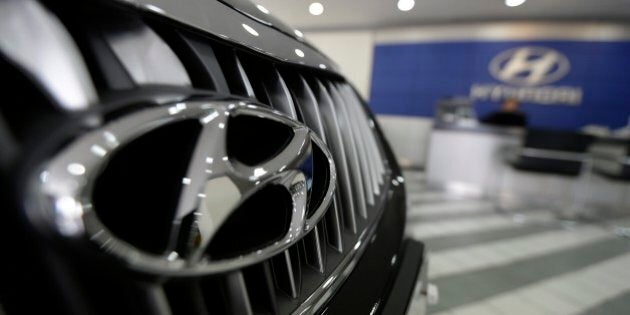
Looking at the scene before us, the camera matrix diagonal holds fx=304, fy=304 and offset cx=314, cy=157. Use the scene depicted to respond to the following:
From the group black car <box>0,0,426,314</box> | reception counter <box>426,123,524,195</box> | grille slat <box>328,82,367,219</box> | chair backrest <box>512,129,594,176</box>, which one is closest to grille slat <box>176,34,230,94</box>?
black car <box>0,0,426,314</box>

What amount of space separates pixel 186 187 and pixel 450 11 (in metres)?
5.73

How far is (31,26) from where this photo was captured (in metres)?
0.19

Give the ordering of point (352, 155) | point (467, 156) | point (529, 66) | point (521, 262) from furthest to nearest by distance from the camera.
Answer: point (529, 66), point (467, 156), point (521, 262), point (352, 155)

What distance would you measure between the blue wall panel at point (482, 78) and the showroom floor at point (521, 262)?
2.98 metres

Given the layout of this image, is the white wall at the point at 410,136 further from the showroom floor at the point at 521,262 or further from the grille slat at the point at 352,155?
the grille slat at the point at 352,155

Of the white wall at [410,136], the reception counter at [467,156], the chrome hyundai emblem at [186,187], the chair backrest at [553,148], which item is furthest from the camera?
the white wall at [410,136]

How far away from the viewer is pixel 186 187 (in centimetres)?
22

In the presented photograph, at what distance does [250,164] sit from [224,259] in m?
0.08

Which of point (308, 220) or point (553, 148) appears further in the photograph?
point (553, 148)

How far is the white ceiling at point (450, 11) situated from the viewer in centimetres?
432

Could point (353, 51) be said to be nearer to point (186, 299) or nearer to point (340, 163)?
point (340, 163)

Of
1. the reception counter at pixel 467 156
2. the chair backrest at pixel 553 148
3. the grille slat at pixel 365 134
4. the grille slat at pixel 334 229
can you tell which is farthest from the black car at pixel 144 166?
the reception counter at pixel 467 156

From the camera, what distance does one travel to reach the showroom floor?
4.99 feet

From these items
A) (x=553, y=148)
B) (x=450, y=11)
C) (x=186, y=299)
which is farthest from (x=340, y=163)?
(x=450, y=11)
